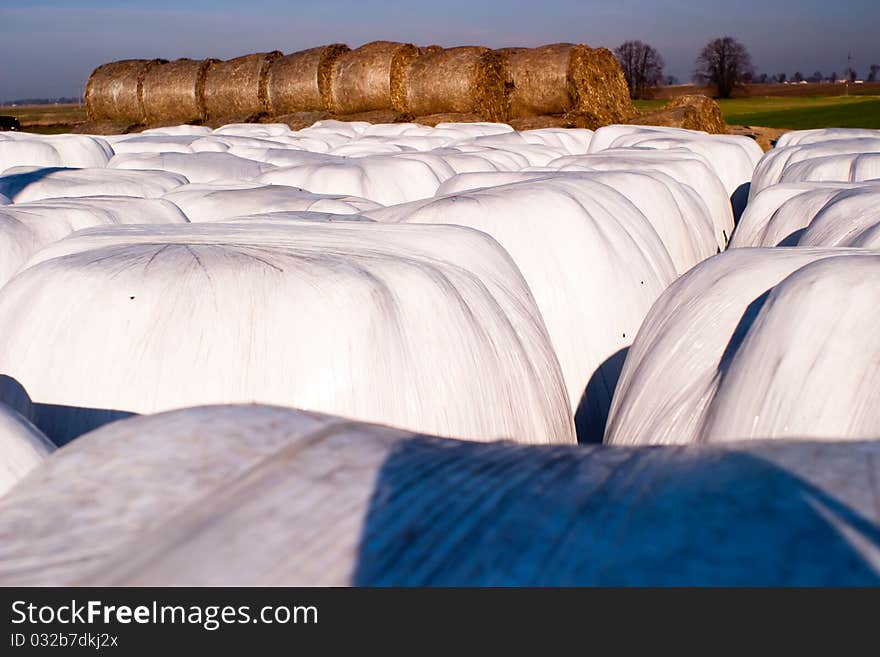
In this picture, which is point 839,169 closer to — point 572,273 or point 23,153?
point 572,273

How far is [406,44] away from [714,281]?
11.5 metres

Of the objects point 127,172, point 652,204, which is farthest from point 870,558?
point 127,172

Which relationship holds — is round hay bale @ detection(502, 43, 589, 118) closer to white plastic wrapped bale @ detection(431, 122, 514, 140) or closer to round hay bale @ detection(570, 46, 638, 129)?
round hay bale @ detection(570, 46, 638, 129)

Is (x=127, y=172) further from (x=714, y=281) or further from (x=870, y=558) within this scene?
(x=870, y=558)

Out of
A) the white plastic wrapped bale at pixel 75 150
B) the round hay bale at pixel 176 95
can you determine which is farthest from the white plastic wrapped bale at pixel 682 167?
the round hay bale at pixel 176 95

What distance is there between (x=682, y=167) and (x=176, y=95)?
11.3 m

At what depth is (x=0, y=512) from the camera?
2.39 ft

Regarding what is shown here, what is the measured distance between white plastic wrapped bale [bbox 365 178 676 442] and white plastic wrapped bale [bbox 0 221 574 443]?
602mm

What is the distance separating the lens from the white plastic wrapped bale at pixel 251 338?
1.25 metres

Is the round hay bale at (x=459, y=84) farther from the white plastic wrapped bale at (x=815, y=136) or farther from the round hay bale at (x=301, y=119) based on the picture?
the white plastic wrapped bale at (x=815, y=136)

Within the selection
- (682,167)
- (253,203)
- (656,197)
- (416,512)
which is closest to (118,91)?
(682,167)

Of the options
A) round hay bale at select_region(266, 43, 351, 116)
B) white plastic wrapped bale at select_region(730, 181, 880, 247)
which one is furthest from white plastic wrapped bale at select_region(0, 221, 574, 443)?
round hay bale at select_region(266, 43, 351, 116)

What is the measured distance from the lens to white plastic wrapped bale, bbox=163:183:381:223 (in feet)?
8.74

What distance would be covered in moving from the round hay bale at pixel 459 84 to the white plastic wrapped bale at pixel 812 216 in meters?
8.45
